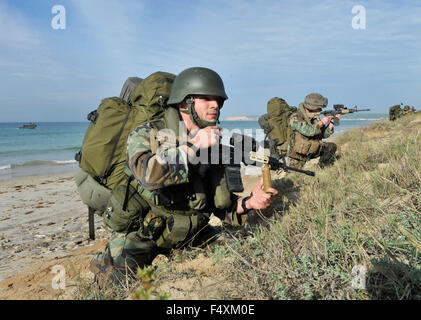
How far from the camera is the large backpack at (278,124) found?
7189 millimetres

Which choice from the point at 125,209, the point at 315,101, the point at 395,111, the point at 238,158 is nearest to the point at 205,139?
the point at 238,158

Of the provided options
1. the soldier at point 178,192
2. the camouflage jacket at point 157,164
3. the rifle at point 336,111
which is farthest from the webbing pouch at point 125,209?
the rifle at point 336,111

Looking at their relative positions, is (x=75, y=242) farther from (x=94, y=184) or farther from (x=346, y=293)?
(x=346, y=293)

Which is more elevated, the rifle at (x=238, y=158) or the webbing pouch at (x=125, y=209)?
the rifle at (x=238, y=158)

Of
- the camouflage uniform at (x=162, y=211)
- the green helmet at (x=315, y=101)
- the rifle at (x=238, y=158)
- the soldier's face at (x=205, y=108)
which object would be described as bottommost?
the camouflage uniform at (x=162, y=211)

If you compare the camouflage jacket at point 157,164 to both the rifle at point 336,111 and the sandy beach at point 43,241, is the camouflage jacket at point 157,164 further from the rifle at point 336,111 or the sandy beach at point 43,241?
the rifle at point 336,111

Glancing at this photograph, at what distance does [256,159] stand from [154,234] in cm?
128

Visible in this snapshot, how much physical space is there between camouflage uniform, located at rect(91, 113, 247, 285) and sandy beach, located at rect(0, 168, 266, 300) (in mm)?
493

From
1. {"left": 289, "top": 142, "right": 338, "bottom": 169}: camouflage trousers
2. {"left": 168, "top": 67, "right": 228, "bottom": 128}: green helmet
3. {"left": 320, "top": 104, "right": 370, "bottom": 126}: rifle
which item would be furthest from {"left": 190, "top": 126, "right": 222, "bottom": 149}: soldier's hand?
{"left": 320, "top": 104, "right": 370, "bottom": 126}: rifle

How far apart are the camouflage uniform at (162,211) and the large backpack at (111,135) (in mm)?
273

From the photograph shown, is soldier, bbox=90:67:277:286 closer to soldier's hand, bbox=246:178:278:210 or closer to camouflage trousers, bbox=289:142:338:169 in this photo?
soldier's hand, bbox=246:178:278:210

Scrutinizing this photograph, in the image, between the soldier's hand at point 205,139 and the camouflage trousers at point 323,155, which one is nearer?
the soldier's hand at point 205,139

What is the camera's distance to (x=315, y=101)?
6.77 m

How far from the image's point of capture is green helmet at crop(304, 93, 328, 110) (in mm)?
6727
